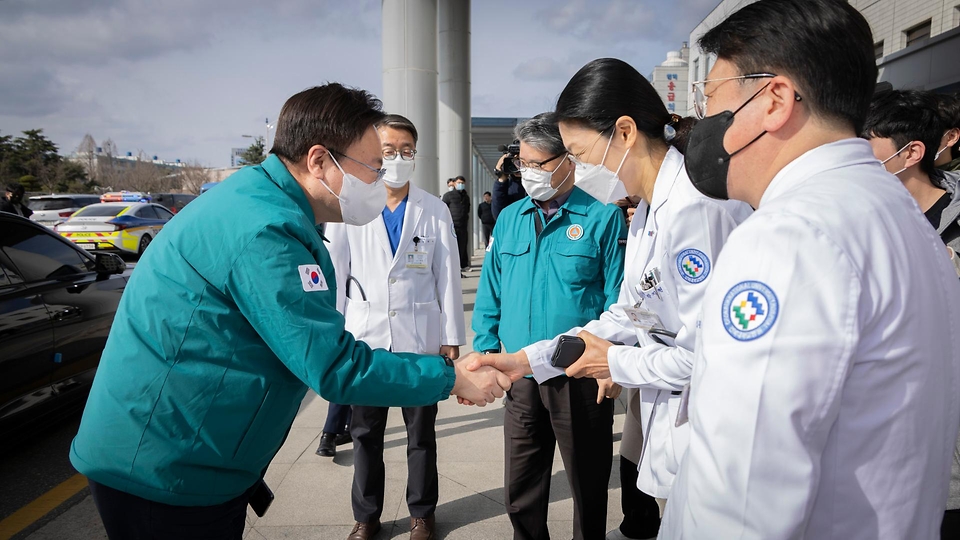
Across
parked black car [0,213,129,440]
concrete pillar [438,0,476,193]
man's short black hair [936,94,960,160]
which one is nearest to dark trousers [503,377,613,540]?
man's short black hair [936,94,960,160]

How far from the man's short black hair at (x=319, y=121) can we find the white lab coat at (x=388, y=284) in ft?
4.08

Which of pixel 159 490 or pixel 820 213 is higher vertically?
pixel 820 213

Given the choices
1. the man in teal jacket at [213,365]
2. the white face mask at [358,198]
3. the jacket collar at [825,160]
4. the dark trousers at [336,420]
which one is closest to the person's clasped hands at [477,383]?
the man in teal jacket at [213,365]

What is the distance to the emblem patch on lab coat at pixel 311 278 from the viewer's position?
160cm

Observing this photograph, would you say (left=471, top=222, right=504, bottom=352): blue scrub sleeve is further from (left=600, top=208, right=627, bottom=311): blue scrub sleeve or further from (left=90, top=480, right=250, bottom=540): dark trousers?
(left=90, top=480, right=250, bottom=540): dark trousers

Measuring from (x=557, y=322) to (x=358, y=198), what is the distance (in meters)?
1.14

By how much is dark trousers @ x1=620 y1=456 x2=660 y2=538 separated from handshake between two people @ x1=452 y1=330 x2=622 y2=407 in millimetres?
988

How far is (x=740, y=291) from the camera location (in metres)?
0.90

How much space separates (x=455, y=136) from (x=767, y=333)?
46.2 feet

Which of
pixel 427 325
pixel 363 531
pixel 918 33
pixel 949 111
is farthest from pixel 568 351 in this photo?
pixel 918 33

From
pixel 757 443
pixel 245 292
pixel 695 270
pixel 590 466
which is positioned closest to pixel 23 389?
pixel 245 292

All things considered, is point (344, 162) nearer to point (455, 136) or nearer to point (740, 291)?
point (740, 291)

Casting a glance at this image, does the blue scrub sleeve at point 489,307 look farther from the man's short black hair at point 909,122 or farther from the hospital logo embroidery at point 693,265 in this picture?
the man's short black hair at point 909,122

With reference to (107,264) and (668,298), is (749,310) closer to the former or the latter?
(668,298)
